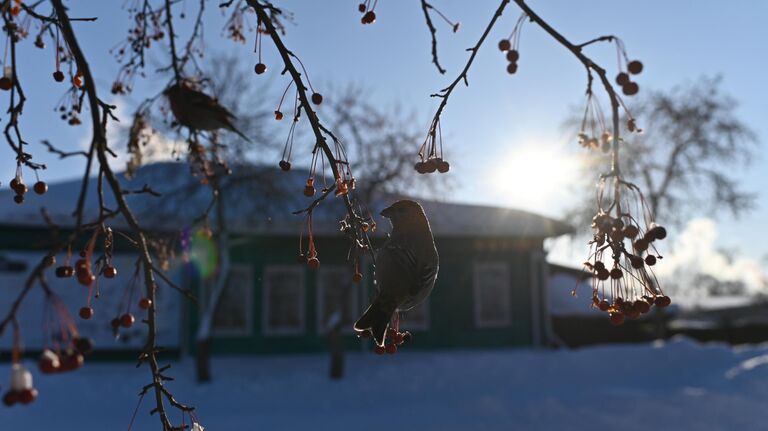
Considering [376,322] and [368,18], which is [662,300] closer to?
[376,322]

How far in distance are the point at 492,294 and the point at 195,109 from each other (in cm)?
1544

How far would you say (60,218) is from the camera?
14.0 meters

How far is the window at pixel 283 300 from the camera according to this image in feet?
52.5

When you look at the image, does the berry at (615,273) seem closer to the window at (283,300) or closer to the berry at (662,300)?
the berry at (662,300)

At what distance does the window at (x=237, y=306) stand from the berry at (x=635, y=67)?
14.1 metres

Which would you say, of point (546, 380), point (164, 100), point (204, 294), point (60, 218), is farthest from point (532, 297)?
point (164, 100)

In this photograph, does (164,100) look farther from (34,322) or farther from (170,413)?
(34,322)

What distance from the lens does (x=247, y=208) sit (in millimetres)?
15586

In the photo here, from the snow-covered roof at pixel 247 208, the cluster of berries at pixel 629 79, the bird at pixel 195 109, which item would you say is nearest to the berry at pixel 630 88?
the cluster of berries at pixel 629 79

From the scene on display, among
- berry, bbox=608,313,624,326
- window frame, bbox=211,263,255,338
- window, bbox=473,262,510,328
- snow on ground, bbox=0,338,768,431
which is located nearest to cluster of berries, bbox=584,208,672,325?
berry, bbox=608,313,624,326

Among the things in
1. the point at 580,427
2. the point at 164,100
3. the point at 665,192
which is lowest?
the point at 580,427

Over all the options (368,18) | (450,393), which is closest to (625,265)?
(368,18)

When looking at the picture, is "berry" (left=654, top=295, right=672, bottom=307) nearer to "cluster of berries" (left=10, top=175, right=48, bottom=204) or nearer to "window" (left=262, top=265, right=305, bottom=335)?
"cluster of berries" (left=10, top=175, right=48, bottom=204)

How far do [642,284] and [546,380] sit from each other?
11722mm
